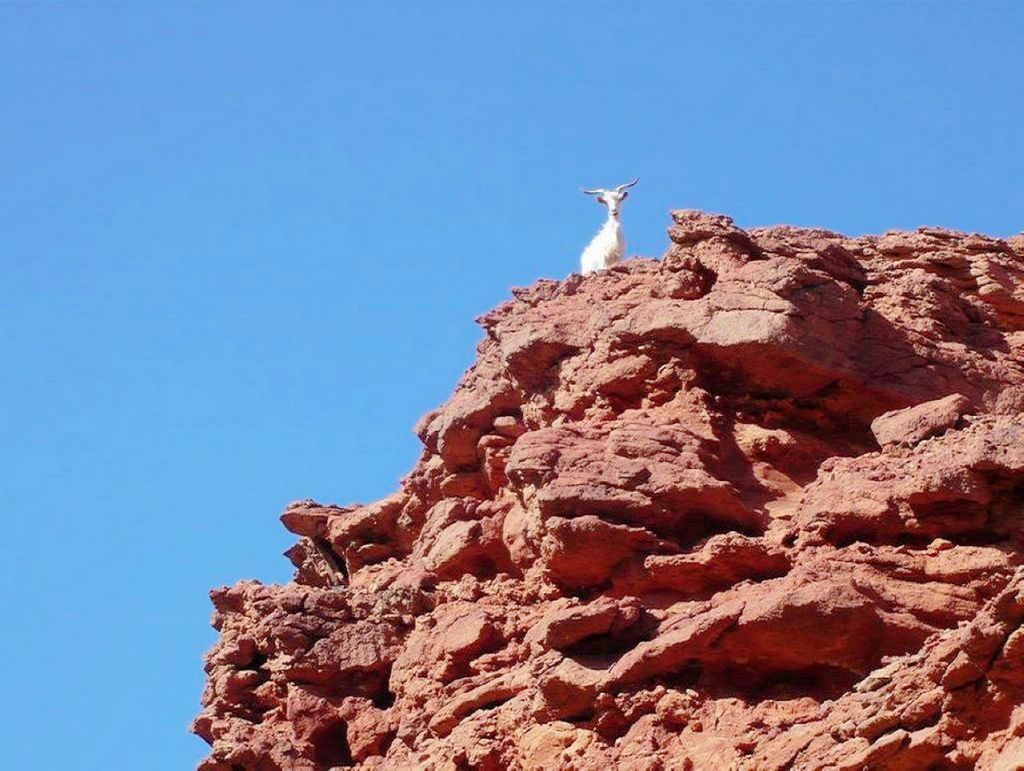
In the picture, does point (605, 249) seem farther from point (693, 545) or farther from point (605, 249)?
point (693, 545)

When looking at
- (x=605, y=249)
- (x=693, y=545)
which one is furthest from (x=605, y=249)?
(x=693, y=545)

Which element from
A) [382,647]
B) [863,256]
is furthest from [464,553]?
[863,256]

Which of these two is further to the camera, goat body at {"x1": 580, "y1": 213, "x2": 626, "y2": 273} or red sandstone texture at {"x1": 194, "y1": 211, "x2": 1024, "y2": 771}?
goat body at {"x1": 580, "y1": 213, "x2": 626, "y2": 273}

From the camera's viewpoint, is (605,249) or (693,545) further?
(605,249)

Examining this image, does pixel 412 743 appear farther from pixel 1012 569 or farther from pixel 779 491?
pixel 1012 569

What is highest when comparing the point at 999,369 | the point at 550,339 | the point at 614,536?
the point at 550,339

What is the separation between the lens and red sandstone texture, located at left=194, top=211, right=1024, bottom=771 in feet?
76.5

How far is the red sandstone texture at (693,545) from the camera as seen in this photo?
23328mm

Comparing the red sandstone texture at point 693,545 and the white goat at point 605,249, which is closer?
the red sandstone texture at point 693,545

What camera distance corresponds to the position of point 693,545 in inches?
1018

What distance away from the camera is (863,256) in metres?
31.8

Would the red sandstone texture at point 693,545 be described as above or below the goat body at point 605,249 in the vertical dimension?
below

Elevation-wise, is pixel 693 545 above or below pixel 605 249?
below

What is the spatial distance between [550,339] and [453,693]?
19.1ft
